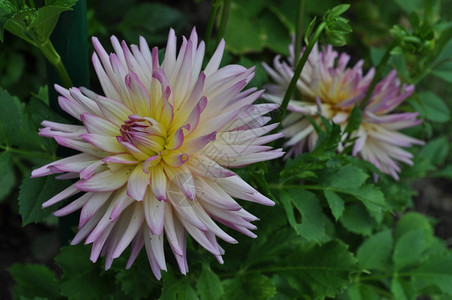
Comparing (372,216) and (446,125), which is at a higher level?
(372,216)

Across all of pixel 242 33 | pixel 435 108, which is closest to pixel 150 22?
pixel 242 33

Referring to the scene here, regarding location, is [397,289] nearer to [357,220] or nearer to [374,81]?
[357,220]

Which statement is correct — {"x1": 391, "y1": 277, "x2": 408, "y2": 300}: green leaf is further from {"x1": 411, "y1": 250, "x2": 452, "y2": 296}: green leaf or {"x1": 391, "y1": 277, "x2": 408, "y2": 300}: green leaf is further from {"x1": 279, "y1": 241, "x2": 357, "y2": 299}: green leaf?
{"x1": 279, "y1": 241, "x2": 357, "y2": 299}: green leaf

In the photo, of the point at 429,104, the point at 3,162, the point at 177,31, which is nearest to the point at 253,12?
the point at 177,31

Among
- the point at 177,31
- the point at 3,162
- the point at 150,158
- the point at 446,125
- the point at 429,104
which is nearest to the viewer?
the point at 150,158

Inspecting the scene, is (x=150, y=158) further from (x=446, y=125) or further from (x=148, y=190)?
(x=446, y=125)

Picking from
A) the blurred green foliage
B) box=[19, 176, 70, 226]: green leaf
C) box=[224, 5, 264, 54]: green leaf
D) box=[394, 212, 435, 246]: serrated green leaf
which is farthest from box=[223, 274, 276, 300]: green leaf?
box=[224, 5, 264, 54]: green leaf

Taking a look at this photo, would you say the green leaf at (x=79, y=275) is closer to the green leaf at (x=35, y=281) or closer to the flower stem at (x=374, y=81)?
the green leaf at (x=35, y=281)
